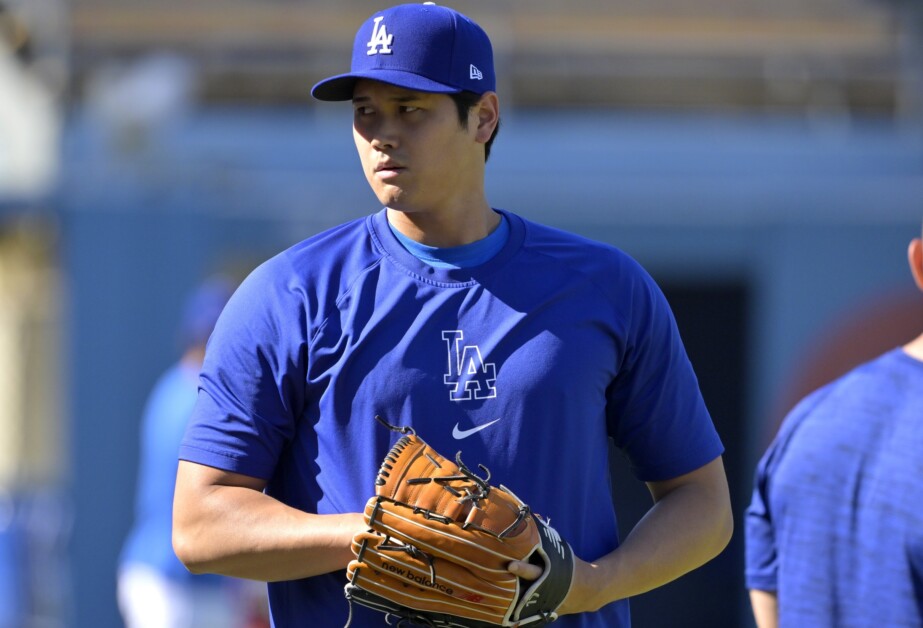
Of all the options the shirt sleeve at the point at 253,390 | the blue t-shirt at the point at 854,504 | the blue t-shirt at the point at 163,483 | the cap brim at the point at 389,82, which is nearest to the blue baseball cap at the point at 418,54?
the cap brim at the point at 389,82

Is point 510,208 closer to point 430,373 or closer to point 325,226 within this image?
point 325,226

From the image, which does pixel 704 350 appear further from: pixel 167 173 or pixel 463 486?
pixel 463 486

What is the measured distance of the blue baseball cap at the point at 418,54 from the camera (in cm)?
236

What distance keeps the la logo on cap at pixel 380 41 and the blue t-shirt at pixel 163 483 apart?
10.8 ft

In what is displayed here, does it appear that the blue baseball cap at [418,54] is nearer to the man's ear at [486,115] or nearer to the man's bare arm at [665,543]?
the man's ear at [486,115]

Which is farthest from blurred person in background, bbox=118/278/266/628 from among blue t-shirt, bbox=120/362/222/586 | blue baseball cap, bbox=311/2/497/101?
blue baseball cap, bbox=311/2/497/101

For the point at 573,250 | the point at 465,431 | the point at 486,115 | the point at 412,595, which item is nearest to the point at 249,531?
the point at 412,595

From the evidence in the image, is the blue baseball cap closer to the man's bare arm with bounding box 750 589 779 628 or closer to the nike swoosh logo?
the nike swoosh logo

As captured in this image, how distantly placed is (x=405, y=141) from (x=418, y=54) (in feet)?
0.49

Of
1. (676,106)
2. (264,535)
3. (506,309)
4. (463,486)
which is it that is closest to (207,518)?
(264,535)

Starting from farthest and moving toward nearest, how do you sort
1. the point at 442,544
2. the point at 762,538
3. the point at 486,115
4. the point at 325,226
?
the point at 325,226 → the point at 762,538 → the point at 486,115 → the point at 442,544

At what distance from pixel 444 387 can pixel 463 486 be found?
19 cm

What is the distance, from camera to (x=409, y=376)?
2.30 m

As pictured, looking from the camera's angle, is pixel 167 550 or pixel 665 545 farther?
pixel 167 550
